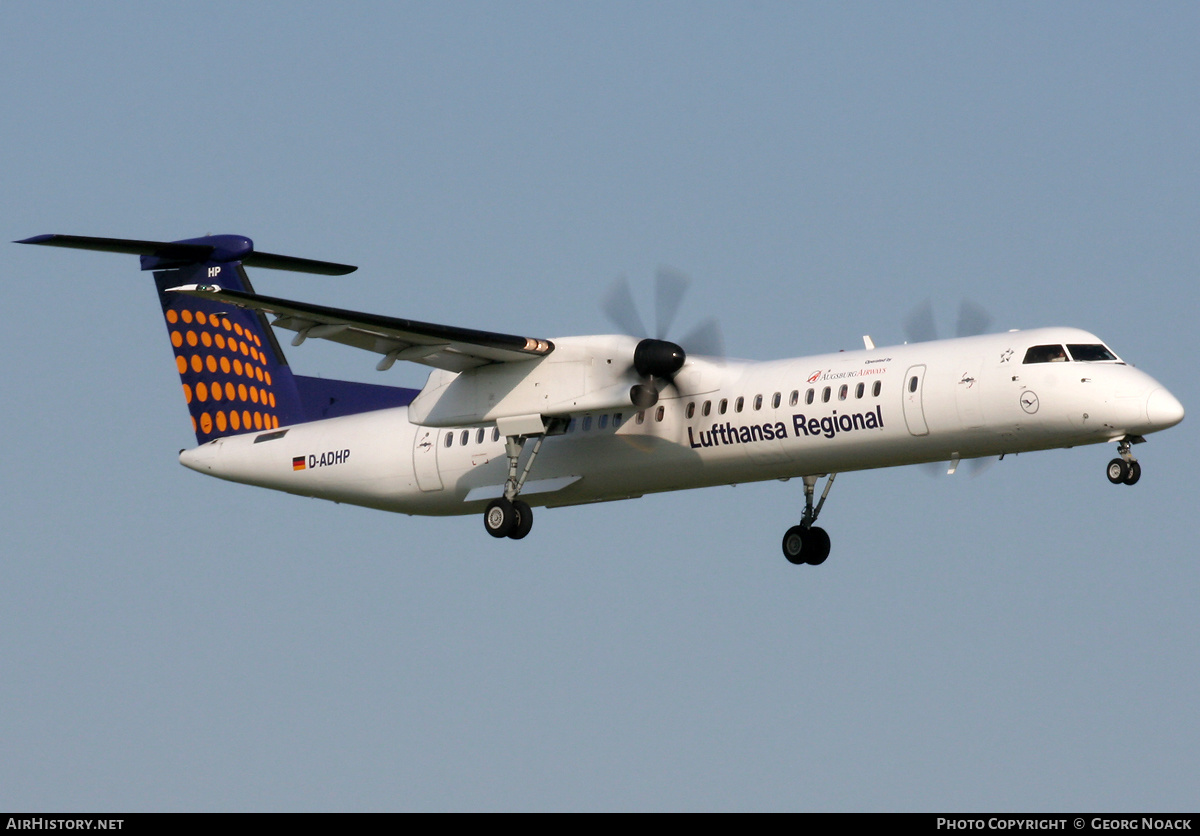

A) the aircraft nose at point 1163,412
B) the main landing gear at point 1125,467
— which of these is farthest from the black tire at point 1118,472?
the aircraft nose at point 1163,412

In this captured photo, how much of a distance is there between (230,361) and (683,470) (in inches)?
328

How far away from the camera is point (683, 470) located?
21.8 metres

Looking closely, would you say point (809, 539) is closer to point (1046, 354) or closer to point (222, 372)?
point (1046, 354)

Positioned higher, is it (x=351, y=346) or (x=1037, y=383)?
(x=351, y=346)

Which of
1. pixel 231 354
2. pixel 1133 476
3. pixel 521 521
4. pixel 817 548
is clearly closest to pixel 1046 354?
pixel 1133 476

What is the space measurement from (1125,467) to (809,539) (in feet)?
19.0

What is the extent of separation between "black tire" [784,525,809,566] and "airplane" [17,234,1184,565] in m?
0.02

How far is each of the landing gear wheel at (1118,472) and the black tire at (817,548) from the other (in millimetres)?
5487

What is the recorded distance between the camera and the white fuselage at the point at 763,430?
19266 mm

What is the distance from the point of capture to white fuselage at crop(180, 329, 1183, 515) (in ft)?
63.2

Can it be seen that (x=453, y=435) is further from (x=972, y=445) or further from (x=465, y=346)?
(x=972, y=445)

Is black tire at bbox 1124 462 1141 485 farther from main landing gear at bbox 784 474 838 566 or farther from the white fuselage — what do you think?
main landing gear at bbox 784 474 838 566

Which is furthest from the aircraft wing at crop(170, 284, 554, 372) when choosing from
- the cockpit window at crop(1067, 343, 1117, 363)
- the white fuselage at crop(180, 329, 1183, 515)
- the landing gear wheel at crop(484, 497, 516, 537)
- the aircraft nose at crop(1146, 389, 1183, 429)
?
the aircraft nose at crop(1146, 389, 1183, 429)
